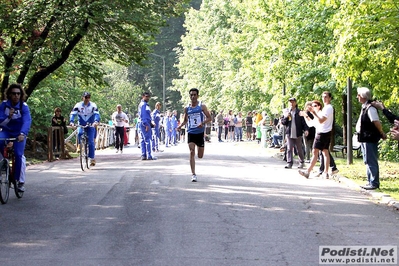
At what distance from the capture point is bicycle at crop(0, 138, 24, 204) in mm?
10750

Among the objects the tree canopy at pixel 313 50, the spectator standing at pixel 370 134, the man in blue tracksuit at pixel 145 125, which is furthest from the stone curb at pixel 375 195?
the man in blue tracksuit at pixel 145 125

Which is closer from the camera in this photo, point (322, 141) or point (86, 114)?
point (322, 141)

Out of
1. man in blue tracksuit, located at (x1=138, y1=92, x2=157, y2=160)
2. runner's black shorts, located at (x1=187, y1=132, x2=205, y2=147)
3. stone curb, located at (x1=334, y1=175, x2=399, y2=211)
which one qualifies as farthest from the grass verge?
man in blue tracksuit, located at (x1=138, y1=92, x2=157, y2=160)

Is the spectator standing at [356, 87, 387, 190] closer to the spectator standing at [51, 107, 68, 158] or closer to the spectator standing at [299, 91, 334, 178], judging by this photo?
the spectator standing at [299, 91, 334, 178]

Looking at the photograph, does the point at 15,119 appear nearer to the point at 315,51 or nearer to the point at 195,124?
the point at 195,124

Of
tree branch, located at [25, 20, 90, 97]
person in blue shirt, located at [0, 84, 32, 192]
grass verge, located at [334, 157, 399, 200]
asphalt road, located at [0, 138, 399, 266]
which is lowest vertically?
asphalt road, located at [0, 138, 399, 266]

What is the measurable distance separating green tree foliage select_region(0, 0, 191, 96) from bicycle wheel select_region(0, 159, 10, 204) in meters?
8.92

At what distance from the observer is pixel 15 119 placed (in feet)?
37.0

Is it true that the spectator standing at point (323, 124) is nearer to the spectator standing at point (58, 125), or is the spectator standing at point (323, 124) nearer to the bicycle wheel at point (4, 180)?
the bicycle wheel at point (4, 180)

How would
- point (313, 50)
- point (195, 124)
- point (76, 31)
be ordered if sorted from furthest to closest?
1. point (313, 50)
2. point (76, 31)
3. point (195, 124)

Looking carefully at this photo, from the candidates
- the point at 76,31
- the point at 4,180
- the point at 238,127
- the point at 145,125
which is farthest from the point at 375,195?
the point at 238,127

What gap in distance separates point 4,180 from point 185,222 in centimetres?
358

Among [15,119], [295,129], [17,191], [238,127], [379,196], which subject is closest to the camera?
[15,119]

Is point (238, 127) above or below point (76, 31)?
below
